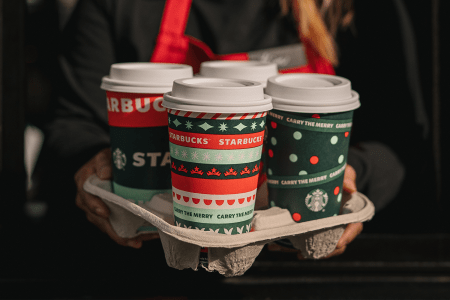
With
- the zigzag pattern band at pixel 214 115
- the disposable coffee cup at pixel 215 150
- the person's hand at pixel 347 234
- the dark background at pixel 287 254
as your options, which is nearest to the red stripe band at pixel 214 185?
the disposable coffee cup at pixel 215 150

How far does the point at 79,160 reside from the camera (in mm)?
1018

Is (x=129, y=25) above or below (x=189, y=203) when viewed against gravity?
above

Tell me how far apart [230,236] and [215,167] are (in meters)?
0.11

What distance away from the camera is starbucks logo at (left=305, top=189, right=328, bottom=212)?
0.70 m

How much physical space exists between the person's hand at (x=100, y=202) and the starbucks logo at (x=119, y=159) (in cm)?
11

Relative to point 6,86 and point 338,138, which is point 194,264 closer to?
point 338,138

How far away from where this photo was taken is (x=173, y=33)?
111 centimetres

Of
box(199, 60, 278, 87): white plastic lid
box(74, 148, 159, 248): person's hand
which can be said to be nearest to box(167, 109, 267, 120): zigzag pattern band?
box(199, 60, 278, 87): white plastic lid

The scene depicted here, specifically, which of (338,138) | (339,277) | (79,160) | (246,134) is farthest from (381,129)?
(79,160)

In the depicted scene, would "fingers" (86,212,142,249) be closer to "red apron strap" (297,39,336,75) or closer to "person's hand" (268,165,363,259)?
"person's hand" (268,165,363,259)

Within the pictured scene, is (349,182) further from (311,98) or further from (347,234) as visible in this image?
(311,98)

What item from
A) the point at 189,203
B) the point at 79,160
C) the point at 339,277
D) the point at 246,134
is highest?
the point at 246,134

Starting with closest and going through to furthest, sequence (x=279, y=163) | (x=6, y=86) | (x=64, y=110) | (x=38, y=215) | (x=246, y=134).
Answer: (x=246, y=134) < (x=279, y=163) < (x=64, y=110) < (x=6, y=86) < (x=38, y=215)

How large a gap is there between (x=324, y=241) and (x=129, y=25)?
3.27 ft
